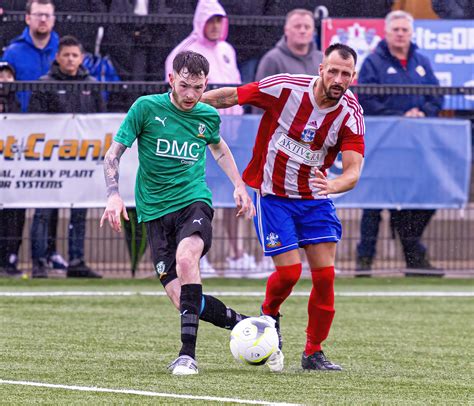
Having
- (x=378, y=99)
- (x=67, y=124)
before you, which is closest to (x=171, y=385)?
(x=67, y=124)

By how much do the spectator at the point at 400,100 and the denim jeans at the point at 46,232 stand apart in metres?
2.94

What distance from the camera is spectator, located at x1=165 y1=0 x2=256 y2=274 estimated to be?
44.8 ft

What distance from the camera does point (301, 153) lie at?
7.74 meters

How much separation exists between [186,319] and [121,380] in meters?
0.71

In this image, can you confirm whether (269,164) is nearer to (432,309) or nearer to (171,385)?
(171,385)

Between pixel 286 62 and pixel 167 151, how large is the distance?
616 centimetres

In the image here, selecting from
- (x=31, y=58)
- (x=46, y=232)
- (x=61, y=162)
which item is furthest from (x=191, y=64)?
(x=31, y=58)

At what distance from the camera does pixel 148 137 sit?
24.9 feet

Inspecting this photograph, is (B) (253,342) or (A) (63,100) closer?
(B) (253,342)

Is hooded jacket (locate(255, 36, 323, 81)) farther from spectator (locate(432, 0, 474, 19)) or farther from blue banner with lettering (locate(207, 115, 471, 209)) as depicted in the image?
spectator (locate(432, 0, 474, 19))

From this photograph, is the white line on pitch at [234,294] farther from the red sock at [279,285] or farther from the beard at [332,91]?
the beard at [332,91]

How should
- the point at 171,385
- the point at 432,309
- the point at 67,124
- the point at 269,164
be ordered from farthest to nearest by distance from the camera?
1. the point at 67,124
2. the point at 432,309
3. the point at 269,164
4. the point at 171,385

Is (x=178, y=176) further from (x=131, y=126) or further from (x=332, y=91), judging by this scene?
(x=332, y=91)

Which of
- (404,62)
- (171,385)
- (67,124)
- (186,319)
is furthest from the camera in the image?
(404,62)
